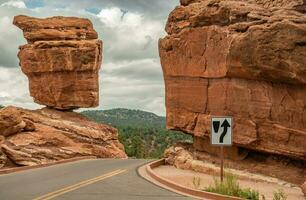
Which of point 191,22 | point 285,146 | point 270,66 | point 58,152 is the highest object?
point 191,22

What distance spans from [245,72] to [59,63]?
23.8m

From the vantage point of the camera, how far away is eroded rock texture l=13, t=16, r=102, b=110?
43.0 meters

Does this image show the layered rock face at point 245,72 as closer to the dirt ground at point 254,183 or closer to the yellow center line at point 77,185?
the dirt ground at point 254,183

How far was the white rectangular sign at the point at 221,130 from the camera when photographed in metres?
17.5

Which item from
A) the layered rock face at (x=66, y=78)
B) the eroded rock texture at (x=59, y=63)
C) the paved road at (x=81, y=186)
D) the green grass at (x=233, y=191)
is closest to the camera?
the green grass at (x=233, y=191)

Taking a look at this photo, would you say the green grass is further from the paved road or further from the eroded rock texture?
the eroded rock texture

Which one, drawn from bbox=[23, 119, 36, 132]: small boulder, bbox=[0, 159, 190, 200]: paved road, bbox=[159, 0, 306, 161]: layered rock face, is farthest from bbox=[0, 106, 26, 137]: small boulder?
bbox=[159, 0, 306, 161]: layered rock face

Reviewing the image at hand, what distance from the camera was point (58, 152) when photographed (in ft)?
122

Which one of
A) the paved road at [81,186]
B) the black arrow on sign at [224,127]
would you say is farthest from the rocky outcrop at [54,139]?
the black arrow on sign at [224,127]

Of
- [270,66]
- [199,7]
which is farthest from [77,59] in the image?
[270,66]

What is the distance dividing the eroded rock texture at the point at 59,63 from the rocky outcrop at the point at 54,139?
4.32 ft

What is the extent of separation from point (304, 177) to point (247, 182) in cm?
212

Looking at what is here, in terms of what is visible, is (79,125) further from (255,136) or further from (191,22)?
(255,136)

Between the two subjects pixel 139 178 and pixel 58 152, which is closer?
pixel 139 178
